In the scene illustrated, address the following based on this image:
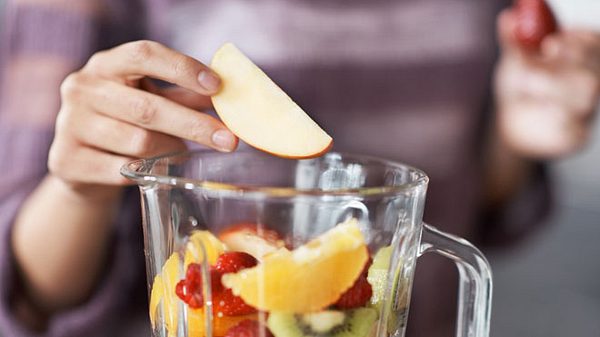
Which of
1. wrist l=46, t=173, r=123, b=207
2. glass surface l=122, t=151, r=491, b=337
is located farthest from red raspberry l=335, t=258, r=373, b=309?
wrist l=46, t=173, r=123, b=207

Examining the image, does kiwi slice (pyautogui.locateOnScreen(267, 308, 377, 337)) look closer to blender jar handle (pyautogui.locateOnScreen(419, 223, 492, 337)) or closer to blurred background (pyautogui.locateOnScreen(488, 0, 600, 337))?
blender jar handle (pyautogui.locateOnScreen(419, 223, 492, 337))

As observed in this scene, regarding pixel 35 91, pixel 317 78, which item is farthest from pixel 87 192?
pixel 317 78

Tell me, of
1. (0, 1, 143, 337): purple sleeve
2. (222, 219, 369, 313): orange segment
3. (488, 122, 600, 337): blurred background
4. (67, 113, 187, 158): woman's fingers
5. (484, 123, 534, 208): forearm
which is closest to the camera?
(222, 219, 369, 313): orange segment

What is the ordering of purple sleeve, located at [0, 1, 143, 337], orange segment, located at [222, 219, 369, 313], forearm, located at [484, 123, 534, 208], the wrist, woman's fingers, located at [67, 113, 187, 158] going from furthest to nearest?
forearm, located at [484, 123, 534, 208] < purple sleeve, located at [0, 1, 143, 337] < the wrist < woman's fingers, located at [67, 113, 187, 158] < orange segment, located at [222, 219, 369, 313]

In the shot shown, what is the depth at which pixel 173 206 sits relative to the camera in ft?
1.09

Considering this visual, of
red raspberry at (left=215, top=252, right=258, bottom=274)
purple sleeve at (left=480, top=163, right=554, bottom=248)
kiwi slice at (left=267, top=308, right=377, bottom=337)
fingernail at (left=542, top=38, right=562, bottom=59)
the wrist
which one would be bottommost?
purple sleeve at (left=480, top=163, right=554, bottom=248)

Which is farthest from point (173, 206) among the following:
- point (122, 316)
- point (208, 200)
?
point (122, 316)

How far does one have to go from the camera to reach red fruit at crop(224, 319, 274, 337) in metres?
0.32

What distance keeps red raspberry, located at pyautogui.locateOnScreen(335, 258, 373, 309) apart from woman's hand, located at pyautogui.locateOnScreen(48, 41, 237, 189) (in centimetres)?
10

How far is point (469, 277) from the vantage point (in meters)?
0.38

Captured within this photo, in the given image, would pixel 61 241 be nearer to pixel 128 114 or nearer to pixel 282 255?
pixel 128 114

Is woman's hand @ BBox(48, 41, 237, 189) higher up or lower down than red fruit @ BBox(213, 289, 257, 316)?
higher up

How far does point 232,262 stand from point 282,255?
2 cm

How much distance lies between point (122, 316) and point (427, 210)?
388 millimetres
